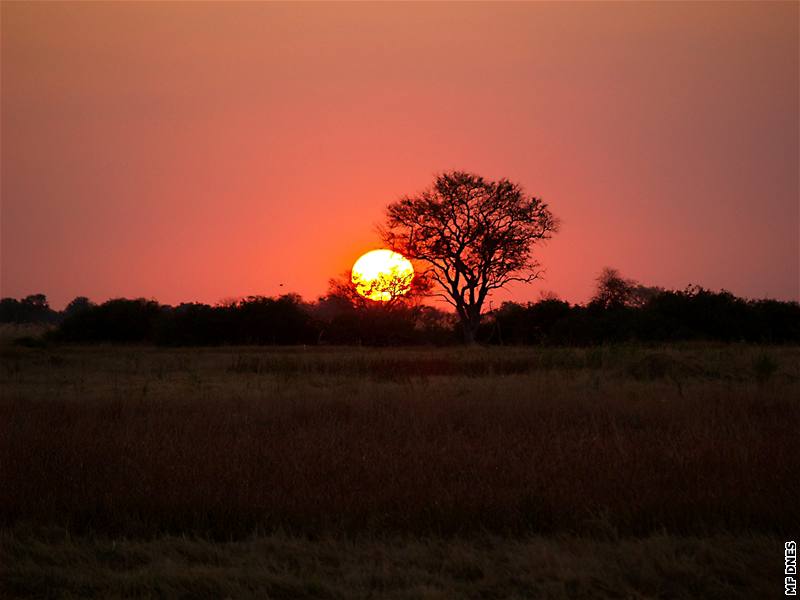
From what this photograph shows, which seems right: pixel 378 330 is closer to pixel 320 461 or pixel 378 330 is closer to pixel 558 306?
pixel 558 306

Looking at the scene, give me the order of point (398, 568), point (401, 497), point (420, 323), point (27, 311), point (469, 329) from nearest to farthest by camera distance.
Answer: point (398, 568) → point (401, 497) → point (469, 329) → point (420, 323) → point (27, 311)

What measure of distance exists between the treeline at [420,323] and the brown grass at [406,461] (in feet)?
77.4

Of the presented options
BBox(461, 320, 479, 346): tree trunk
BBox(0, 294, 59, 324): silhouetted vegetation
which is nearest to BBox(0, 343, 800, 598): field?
BBox(461, 320, 479, 346): tree trunk

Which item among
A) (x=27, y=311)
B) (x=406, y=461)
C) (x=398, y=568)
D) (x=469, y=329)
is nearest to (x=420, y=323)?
(x=469, y=329)

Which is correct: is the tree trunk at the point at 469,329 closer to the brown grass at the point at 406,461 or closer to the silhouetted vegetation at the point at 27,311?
the brown grass at the point at 406,461

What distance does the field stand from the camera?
5191 millimetres

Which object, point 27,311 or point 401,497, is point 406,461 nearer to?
point 401,497

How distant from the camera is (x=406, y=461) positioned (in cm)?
780

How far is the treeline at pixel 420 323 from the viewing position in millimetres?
37312

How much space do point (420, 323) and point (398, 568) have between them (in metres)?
42.9

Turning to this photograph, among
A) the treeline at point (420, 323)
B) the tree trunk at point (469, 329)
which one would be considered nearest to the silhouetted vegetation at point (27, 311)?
the treeline at point (420, 323)

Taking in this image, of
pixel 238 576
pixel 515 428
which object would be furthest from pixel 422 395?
pixel 238 576

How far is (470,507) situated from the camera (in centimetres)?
645

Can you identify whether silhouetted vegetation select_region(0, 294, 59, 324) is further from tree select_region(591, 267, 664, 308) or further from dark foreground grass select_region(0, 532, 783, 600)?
dark foreground grass select_region(0, 532, 783, 600)
